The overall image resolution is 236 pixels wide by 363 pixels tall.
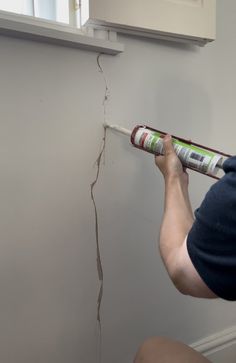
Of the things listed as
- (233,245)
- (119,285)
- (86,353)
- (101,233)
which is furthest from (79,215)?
(233,245)

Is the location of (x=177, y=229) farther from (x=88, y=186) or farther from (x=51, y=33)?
(x=51, y=33)

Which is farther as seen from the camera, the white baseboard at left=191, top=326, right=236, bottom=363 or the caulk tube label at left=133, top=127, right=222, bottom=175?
the white baseboard at left=191, top=326, right=236, bottom=363

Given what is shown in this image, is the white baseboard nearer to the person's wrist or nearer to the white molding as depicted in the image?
the white molding

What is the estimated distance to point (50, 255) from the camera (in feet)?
2.63

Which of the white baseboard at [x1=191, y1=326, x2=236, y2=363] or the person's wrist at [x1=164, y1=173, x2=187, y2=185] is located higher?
the person's wrist at [x1=164, y1=173, x2=187, y2=185]

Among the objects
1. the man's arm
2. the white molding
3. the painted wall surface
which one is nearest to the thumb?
the man's arm

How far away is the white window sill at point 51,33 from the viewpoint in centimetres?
68

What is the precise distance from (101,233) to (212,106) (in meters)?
0.49

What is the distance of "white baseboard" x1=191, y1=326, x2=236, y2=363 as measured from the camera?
1.10m

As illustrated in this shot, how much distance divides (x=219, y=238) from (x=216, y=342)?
814mm

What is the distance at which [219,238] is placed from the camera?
45 centimetres

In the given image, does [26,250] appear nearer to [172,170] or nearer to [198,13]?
[172,170]

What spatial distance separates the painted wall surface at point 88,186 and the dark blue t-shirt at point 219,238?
408 millimetres

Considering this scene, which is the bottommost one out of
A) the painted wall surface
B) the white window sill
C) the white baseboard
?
the white baseboard
